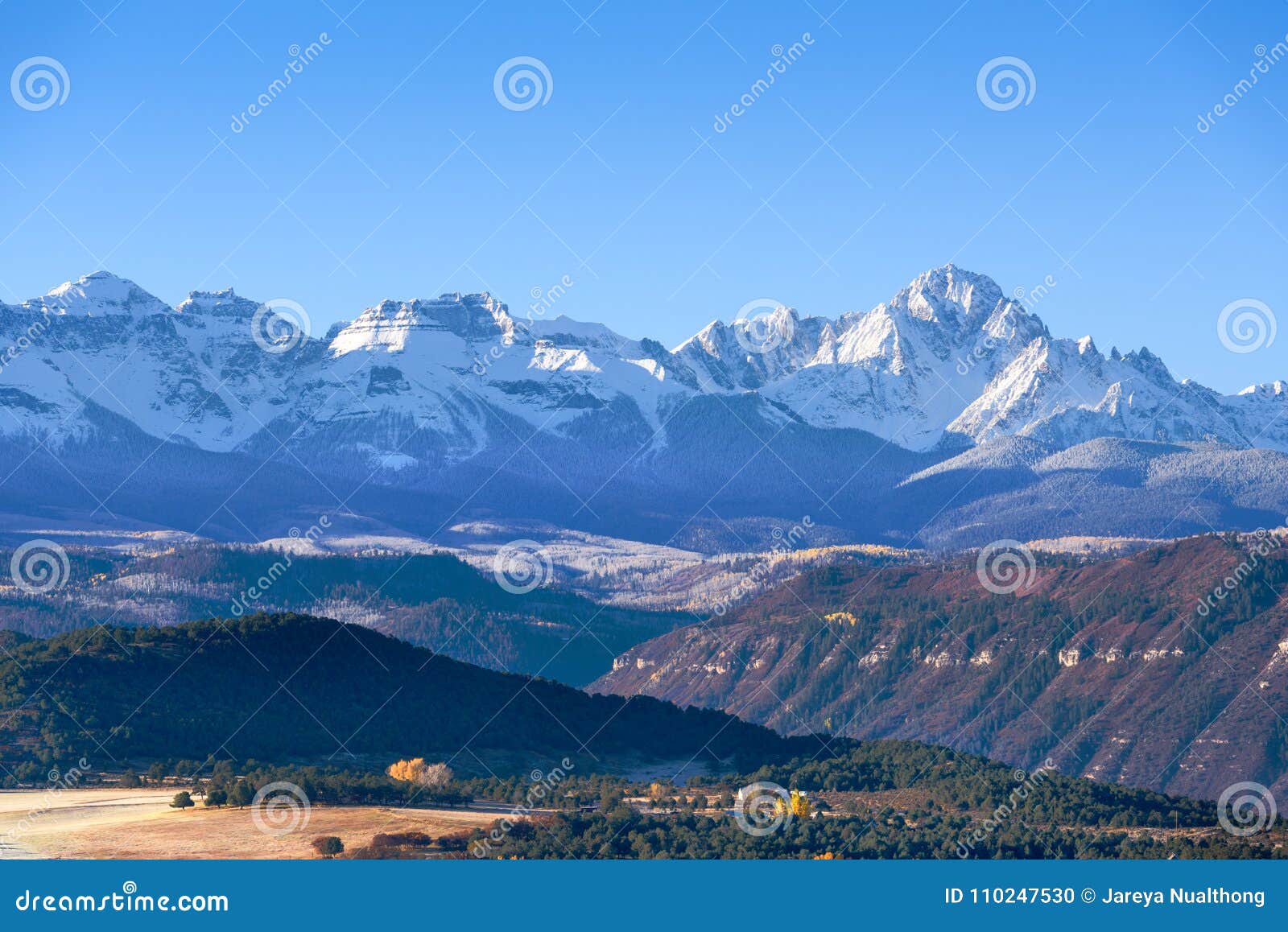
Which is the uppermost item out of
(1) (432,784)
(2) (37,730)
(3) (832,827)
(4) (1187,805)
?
(4) (1187,805)

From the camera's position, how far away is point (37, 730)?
629ft

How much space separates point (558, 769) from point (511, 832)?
37942mm

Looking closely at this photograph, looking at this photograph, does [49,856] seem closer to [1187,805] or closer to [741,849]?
[741,849]

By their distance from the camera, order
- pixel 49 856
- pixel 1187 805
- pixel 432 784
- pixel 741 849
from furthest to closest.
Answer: pixel 1187 805 < pixel 432 784 < pixel 741 849 < pixel 49 856

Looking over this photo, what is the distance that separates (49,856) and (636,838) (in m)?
44.4

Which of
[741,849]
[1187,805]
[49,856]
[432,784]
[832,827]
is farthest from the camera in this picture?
[1187,805]

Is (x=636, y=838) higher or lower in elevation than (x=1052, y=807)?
lower

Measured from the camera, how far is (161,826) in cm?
15375

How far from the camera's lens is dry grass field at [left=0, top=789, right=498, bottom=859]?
143625 millimetres

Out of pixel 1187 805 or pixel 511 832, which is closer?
pixel 511 832

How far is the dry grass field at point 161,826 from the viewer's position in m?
144

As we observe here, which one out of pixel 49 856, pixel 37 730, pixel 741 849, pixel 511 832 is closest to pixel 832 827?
pixel 741 849

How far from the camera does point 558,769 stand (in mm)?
192500

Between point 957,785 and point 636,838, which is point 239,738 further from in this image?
point 957,785
